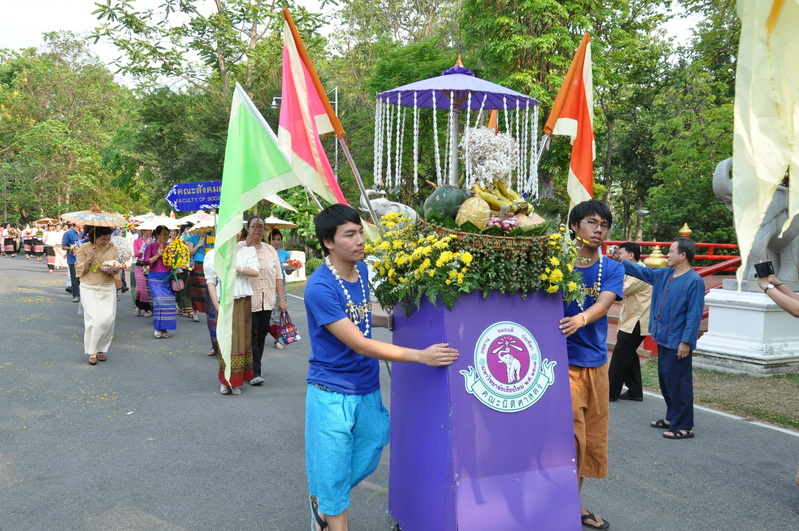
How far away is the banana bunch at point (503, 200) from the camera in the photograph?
10.4ft

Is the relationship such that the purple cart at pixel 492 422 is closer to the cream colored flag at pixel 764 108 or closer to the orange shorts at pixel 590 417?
the orange shorts at pixel 590 417

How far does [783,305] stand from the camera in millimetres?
4012

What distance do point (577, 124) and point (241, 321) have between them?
4.21 meters

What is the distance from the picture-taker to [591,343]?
3.67m

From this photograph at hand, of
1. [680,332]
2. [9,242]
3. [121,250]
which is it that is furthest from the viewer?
[9,242]

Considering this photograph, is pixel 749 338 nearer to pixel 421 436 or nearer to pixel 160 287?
pixel 421 436

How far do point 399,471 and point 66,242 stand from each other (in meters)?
14.7

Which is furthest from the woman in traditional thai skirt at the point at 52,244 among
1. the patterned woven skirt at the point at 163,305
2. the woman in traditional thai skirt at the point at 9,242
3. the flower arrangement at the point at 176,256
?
the patterned woven skirt at the point at 163,305

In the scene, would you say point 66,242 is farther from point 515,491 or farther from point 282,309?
point 515,491

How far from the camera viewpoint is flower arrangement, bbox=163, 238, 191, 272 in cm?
1127

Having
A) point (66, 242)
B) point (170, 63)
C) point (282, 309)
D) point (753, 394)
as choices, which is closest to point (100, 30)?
point (170, 63)

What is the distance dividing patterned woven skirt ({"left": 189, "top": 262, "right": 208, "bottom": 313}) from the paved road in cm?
369

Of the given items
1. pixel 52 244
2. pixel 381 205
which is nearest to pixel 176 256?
pixel 381 205

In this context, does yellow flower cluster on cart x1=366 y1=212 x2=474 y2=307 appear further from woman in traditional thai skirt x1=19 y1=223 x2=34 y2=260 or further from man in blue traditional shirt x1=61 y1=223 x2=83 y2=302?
woman in traditional thai skirt x1=19 y1=223 x2=34 y2=260
